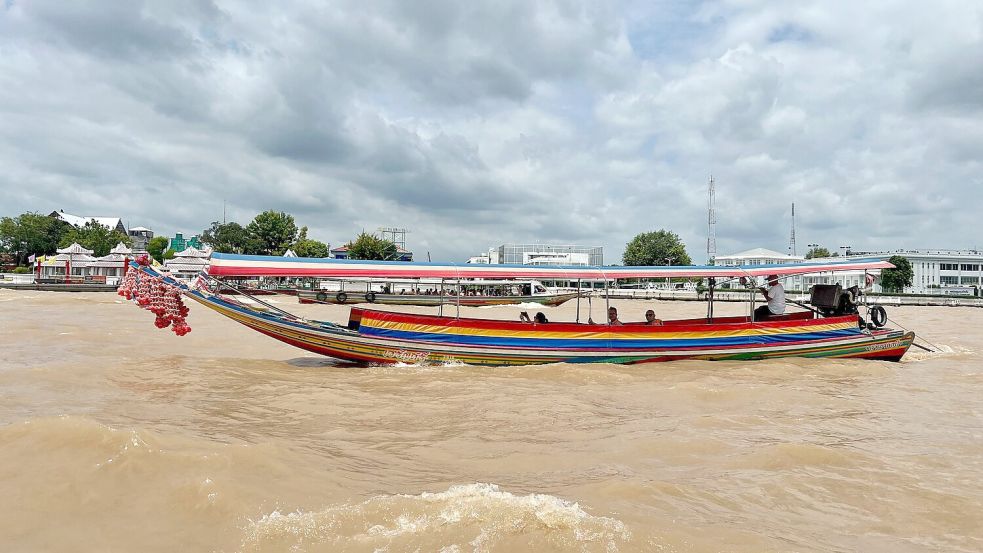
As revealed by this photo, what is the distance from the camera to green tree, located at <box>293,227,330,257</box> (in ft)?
222

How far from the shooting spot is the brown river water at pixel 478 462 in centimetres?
336

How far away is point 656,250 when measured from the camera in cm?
8281

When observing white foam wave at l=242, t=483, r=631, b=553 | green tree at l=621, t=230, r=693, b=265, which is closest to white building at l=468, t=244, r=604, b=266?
green tree at l=621, t=230, r=693, b=265

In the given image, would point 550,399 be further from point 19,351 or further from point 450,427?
point 19,351

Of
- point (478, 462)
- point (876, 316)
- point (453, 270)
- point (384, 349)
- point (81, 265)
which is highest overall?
point (81, 265)

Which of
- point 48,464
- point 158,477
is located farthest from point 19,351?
point 158,477

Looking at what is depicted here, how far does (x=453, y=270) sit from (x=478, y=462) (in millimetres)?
5940

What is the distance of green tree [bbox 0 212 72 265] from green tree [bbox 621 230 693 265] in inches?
2890

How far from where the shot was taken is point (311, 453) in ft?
16.6

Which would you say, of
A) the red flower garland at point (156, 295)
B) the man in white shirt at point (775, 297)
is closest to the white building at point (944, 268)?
the man in white shirt at point (775, 297)

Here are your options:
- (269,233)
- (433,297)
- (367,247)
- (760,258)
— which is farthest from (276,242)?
(760,258)

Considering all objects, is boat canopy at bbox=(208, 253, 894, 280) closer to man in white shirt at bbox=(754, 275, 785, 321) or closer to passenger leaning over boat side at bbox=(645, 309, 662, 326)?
man in white shirt at bbox=(754, 275, 785, 321)

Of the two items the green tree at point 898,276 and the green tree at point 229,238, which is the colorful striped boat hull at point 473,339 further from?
the green tree at point 229,238

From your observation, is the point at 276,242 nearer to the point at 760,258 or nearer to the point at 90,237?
the point at 90,237
